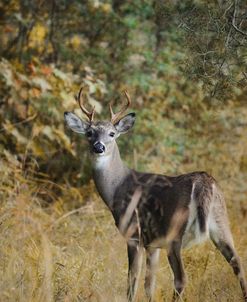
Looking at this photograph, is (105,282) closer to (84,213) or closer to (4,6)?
(84,213)

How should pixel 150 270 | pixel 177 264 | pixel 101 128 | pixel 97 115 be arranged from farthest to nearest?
pixel 97 115 < pixel 101 128 < pixel 150 270 < pixel 177 264

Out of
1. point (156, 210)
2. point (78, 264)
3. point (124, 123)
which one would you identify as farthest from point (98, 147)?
point (78, 264)

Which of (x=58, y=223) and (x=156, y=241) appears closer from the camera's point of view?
(x=156, y=241)

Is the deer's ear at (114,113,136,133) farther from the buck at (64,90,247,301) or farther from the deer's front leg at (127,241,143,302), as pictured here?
the deer's front leg at (127,241,143,302)

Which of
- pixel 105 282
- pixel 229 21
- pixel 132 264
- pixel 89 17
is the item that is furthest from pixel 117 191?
pixel 89 17

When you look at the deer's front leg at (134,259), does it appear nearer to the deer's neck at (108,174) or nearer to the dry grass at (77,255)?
the dry grass at (77,255)

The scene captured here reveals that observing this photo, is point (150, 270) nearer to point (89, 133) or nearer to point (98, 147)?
point (98, 147)

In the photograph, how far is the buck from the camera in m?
5.52

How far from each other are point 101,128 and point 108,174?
41 centimetres

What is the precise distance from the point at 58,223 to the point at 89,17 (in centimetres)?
309

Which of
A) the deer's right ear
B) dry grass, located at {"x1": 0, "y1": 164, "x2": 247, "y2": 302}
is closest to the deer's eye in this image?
the deer's right ear

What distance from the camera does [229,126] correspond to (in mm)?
10219

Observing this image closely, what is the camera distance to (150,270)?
6.03 m

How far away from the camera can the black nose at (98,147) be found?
6422 mm
